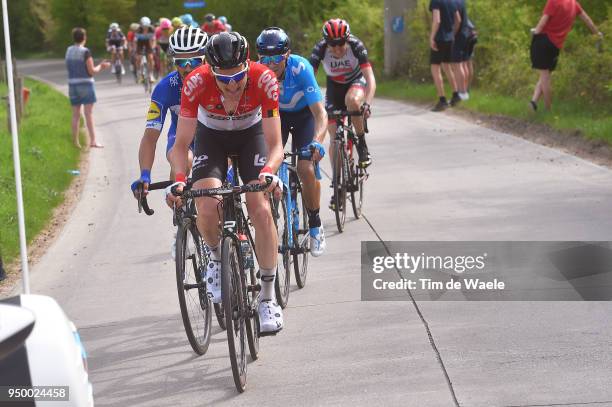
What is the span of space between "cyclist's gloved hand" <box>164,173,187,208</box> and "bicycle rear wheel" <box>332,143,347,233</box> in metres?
4.23

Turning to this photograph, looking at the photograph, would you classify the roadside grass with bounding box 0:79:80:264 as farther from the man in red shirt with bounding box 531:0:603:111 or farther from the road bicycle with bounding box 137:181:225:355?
→ the man in red shirt with bounding box 531:0:603:111

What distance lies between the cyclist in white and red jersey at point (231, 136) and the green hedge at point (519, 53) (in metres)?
10.3

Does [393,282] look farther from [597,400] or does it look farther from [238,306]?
[597,400]

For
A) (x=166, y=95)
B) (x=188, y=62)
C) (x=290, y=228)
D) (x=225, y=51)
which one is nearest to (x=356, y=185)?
(x=290, y=228)

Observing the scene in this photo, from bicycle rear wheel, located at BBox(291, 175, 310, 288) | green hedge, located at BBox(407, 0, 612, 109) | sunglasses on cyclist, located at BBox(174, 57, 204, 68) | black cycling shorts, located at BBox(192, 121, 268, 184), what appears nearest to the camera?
black cycling shorts, located at BBox(192, 121, 268, 184)

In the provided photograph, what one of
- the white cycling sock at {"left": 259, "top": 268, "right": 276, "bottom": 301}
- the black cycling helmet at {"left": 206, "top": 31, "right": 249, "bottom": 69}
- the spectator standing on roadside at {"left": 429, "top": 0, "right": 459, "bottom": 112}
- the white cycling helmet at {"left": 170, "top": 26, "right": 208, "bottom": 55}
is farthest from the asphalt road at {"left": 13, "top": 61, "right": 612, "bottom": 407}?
the spectator standing on roadside at {"left": 429, "top": 0, "right": 459, "bottom": 112}

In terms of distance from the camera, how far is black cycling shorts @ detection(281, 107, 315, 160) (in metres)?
9.41

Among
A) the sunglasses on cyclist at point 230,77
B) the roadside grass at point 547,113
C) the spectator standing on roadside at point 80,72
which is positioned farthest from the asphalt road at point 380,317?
the spectator standing on roadside at point 80,72

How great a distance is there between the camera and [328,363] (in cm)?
686

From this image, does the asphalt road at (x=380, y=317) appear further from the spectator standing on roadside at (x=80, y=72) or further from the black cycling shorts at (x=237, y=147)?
the spectator standing on roadside at (x=80, y=72)

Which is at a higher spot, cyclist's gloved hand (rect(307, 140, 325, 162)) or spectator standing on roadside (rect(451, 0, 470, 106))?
cyclist's gloved hand (rect(307, 140, 325, 162))

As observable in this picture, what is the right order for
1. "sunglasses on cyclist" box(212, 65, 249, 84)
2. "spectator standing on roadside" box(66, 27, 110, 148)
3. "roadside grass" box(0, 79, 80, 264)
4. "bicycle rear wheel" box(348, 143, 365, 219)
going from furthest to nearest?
1. "spectator standing on roadside" box(66, 27, 110, 148)
2. "roadside grass" box(0, 79, 80, 264)
3. "bicycle rear wheel" box(348, 143, 365, 219)
4. "sunglasses on cyclist" box(212, 65, 249, 84)

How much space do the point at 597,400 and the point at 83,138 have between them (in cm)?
1665

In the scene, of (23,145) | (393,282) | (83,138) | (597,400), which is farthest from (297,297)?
(83,138)
